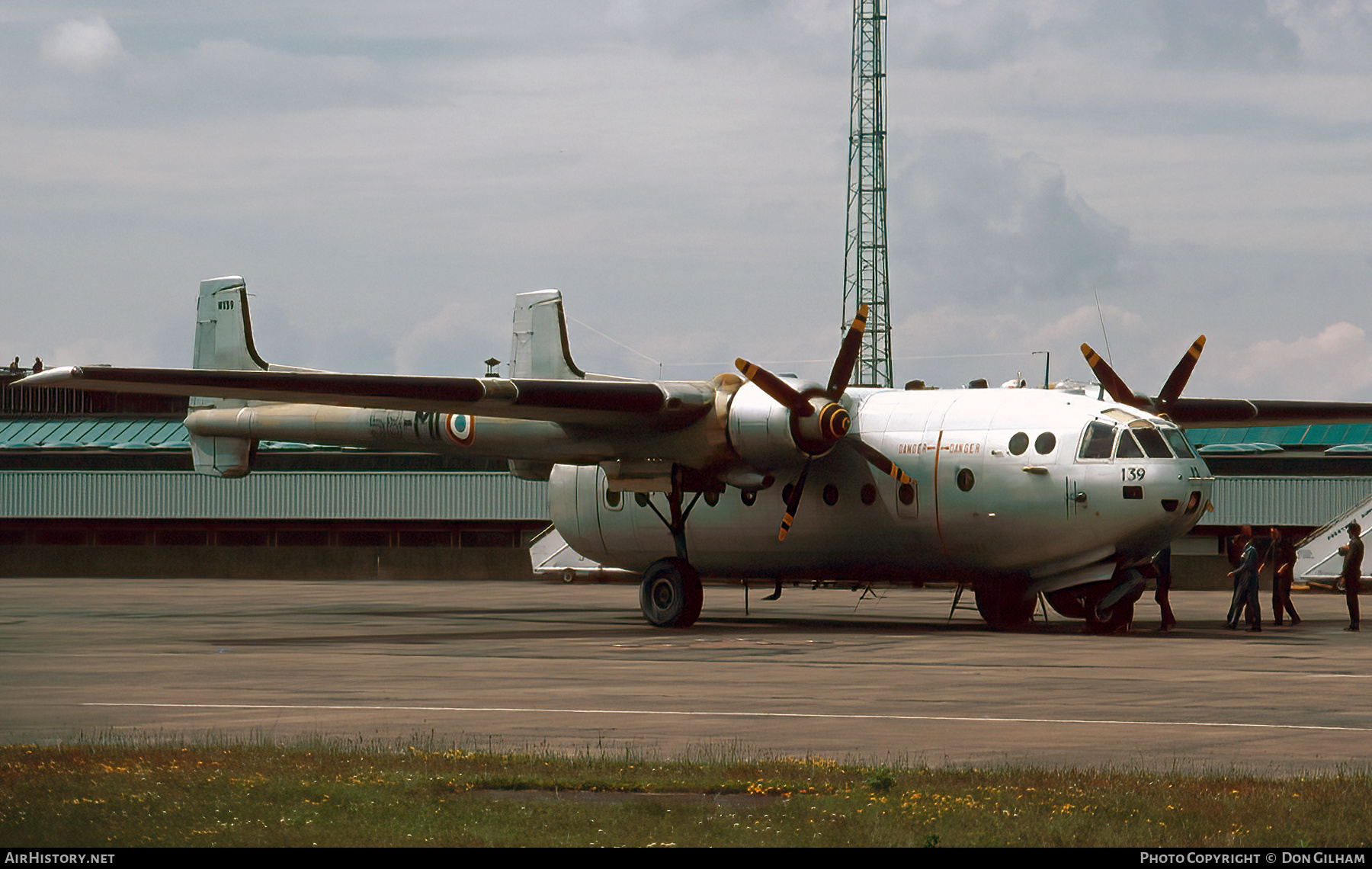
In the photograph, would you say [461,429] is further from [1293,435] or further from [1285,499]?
[1293,435]

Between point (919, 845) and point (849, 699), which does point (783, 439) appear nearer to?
point (849, 699)

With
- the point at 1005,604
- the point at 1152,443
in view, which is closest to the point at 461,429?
the point at 1005,604

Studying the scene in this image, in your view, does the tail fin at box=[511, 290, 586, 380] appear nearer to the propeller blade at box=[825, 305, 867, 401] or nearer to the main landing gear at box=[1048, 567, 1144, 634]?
the propeller blade at box=[825, 305, 867, 401]

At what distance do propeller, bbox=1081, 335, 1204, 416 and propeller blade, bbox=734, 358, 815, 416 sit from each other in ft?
18.1

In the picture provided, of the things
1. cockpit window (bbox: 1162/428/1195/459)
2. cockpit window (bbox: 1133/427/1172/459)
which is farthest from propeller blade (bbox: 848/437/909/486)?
cockpit window (bbox: 1162/428/1195/459)

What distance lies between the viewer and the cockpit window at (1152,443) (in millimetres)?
25406

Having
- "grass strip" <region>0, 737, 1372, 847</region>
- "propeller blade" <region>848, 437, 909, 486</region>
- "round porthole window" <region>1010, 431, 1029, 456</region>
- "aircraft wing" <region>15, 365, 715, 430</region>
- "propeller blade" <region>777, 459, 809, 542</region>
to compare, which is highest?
"aircraft wing" <region>15, 365, 715, 430</region>

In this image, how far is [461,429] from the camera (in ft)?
102

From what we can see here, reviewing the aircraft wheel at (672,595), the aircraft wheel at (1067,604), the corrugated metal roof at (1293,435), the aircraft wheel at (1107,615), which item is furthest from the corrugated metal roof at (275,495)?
the aircraft wheel at (1107,615)

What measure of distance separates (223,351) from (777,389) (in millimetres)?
15169

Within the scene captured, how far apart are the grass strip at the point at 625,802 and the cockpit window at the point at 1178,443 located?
15359 mm

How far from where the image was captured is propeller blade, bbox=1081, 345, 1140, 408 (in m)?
29.0

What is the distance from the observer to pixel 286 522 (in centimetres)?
6300

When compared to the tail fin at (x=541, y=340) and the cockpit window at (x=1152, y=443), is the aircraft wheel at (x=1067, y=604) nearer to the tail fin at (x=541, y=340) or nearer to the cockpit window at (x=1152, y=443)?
the cockpit window at (x=1152, y=443)
